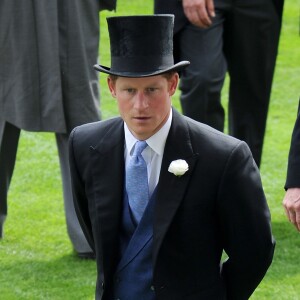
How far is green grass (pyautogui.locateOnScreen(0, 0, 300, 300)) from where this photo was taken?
6.36 metres

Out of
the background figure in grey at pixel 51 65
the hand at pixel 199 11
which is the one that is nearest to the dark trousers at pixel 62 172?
the background figure in grey at pixel 51 65

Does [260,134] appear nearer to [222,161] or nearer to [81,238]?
[81,238]

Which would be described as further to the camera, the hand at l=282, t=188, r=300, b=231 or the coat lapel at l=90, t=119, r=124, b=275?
the hand at l=282, t=188, r=300, b=231

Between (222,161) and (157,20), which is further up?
(157,20)

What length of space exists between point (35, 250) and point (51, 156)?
219 cm

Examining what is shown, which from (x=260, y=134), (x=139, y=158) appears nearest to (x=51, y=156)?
(x=260, y=134)

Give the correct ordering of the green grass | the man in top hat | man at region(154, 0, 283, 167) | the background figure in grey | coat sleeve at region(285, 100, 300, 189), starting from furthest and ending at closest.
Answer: man at region(154, 0, 283, 167) < the background figure in grey < the green grass < coat sleeve at region(285, 100, 300, 189) < the man in top hat

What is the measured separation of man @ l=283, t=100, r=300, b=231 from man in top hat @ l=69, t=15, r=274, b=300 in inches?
11.4

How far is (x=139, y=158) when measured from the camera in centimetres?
458

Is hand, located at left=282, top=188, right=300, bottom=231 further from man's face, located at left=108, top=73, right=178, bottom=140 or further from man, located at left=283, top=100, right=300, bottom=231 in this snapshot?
man's face, located at left=108, top=73, right=178, bottom=140

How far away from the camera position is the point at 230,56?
7.71m

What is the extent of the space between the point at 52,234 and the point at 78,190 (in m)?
2.39

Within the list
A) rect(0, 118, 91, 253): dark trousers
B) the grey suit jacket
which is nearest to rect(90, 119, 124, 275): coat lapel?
the grey suit jacket

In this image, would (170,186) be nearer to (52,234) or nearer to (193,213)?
(193,213)
